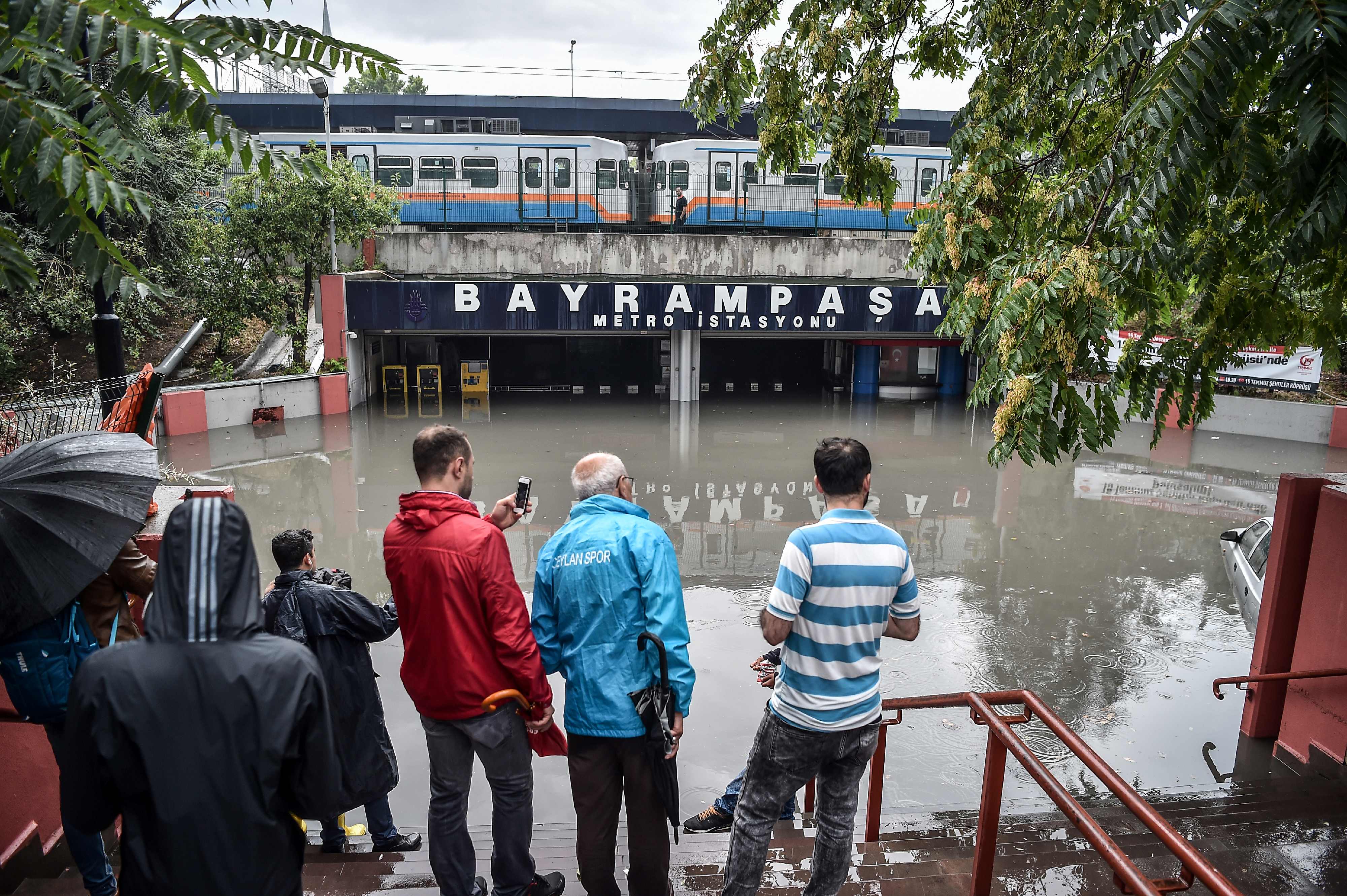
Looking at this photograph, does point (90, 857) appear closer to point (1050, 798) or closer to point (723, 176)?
point (1050, 798)

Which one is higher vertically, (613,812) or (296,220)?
(296,220)

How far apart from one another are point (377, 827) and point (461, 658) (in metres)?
1.47

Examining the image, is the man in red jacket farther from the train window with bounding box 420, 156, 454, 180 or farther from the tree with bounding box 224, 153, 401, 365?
the train window with bounding box 420, 156, 454, 180

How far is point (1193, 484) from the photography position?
1415 centimetres

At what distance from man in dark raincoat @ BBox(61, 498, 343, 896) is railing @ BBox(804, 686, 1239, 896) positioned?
7.60 feet

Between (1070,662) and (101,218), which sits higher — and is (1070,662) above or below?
below

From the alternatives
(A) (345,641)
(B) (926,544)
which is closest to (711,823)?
(A) (345,641)

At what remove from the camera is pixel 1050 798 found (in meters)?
3.64

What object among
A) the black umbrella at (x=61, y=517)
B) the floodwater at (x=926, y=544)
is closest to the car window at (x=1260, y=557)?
the floodwater at (x=926, y=544)

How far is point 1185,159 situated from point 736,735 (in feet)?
14.2

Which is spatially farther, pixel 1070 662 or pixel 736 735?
pixel 1070 662

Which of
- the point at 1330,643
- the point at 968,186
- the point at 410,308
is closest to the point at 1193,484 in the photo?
the point at 1330,643

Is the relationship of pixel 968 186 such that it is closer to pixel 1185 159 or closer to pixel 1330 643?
pixel 1185 159

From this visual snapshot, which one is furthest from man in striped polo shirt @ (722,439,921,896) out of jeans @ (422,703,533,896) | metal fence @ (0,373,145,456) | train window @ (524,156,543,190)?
train window @ (524,156,543,190)
